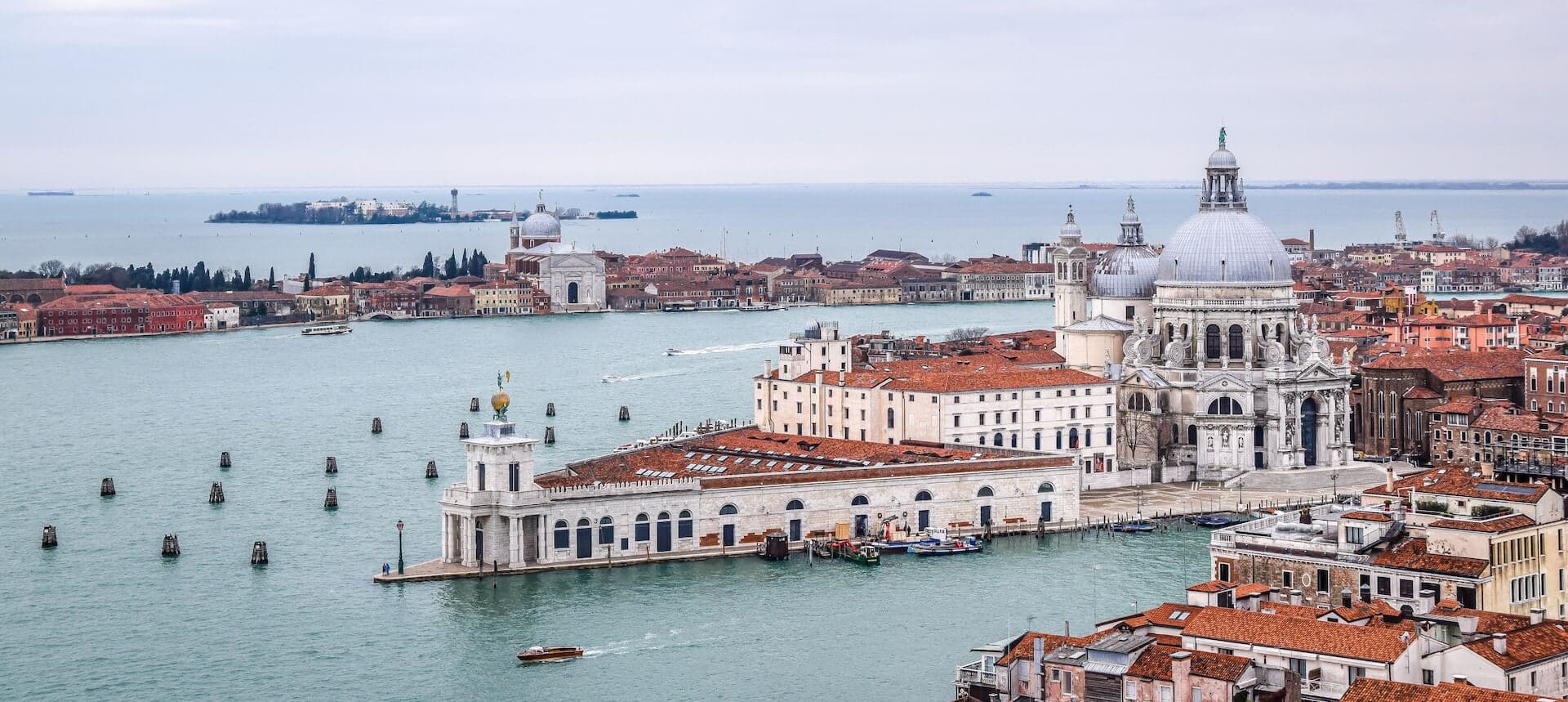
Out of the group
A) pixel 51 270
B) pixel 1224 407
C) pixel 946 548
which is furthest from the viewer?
pixel 51 270

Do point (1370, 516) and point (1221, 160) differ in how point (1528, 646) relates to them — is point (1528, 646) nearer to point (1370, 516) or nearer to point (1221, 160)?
point (1370, 516)

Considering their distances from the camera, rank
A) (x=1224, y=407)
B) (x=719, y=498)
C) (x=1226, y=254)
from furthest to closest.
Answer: (x=1226, y=254)
(x=1224, y=407)
(x=719, y=498)

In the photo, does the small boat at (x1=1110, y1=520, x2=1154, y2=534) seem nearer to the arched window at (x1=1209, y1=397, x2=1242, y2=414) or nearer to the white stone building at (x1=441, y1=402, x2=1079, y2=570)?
the white stone building at (x1=441, y1=402, x2=1079, y2=570)

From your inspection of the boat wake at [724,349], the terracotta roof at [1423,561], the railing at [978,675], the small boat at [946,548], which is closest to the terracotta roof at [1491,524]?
the terracotta roof at [1423,561]

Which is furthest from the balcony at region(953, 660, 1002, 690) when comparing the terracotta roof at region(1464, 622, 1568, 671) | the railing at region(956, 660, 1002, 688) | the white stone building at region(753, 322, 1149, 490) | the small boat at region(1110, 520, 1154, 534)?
the white stone building at region(753, 322, 1149, 490)

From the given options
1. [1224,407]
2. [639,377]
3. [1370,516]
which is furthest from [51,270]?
[1370,516]

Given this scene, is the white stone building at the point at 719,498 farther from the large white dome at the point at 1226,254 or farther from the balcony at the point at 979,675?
the balcony at the point at 979,675
